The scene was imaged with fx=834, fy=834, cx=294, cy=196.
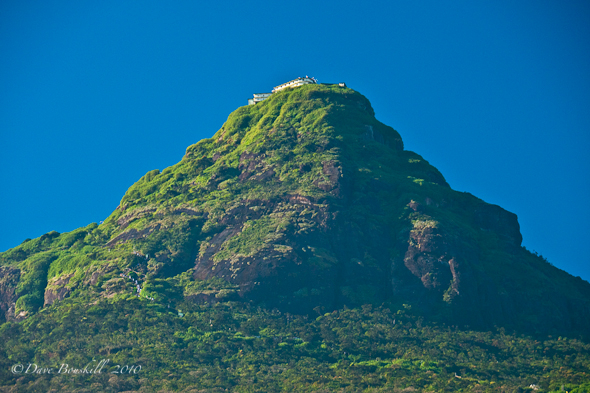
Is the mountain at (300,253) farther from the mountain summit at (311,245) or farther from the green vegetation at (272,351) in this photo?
the green vegetation at (272,351)

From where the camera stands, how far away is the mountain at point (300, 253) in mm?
150375

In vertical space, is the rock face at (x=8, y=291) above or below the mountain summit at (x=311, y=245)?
below

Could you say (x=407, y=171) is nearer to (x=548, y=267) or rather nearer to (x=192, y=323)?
(x=548, y=267)

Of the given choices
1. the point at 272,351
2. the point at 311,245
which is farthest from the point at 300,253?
the point at 272,351

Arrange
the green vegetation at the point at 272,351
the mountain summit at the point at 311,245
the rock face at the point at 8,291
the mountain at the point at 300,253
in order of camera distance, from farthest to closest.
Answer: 1. the rock face at the point at 8,291
2. the mountain summit at the point at 311,245
3. the mountain at the point at 300,253
4. the green vegetation at the point at 272,351

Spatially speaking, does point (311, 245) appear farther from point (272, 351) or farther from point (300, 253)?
point (272, 351)

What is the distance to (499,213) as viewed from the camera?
180 metres

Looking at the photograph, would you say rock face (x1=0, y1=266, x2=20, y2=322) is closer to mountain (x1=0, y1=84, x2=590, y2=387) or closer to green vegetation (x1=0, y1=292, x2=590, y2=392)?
mountain (x1=0, y1=84, x2=590, y2=387)

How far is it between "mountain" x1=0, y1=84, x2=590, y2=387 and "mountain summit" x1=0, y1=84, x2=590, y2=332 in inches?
12.4

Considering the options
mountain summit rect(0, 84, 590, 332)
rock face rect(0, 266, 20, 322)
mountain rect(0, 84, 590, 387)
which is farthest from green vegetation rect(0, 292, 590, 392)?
rock face rect(0, 266, 20, 322)

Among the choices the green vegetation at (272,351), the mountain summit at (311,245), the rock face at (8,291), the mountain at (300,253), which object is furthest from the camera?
the rock face at (8,291)

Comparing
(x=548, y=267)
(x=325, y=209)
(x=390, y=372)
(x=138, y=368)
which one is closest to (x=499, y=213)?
(x=548, y=267)

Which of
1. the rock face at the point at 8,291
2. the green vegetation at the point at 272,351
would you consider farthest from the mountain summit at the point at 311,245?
the green vegetation at the point at 272,351

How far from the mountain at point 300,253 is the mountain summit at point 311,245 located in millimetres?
315
